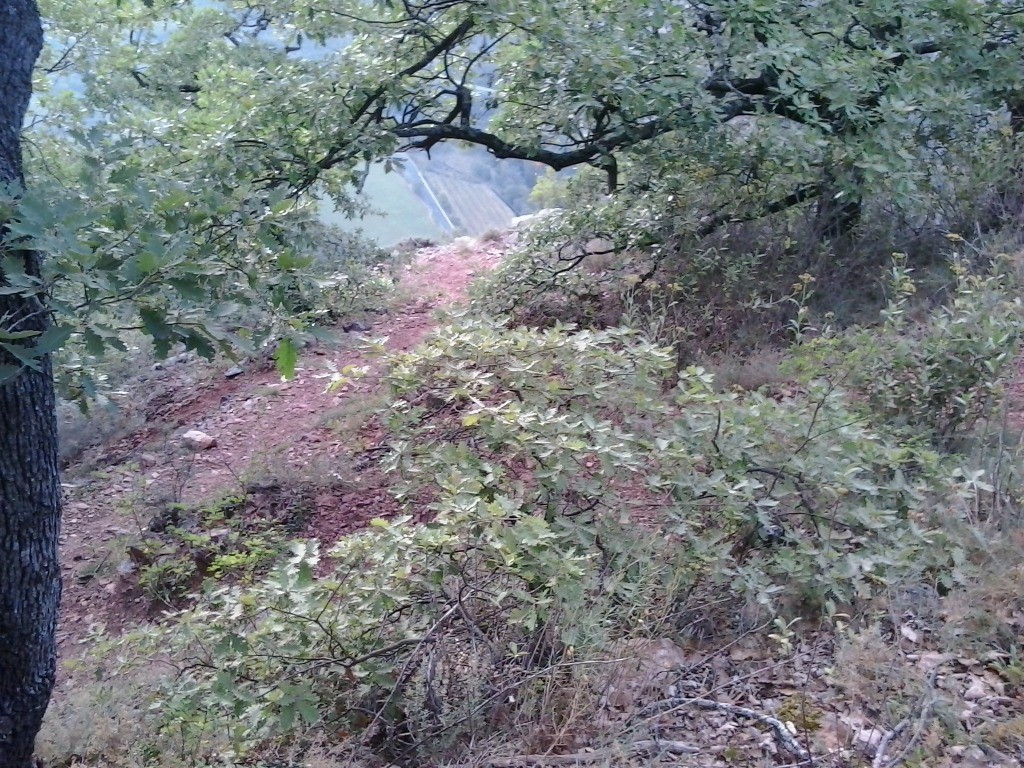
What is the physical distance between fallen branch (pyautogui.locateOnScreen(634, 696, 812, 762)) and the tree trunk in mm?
1993

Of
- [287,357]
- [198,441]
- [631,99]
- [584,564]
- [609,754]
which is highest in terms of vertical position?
[631,99]

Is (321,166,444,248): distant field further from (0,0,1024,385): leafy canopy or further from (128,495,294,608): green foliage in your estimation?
(128,495,294,608): green foliage

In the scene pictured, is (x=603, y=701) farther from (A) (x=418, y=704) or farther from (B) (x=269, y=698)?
(B) (x=269, y=698)

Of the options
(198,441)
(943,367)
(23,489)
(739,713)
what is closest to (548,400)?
(739,713)

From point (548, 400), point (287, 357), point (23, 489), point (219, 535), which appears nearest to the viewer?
point (287, 357)

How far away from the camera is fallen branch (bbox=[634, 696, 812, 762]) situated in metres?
2.81

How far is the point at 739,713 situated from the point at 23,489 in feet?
8.16

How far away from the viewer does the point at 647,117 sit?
6.38m

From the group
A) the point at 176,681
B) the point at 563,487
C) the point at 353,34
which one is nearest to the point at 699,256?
the point at 353,34

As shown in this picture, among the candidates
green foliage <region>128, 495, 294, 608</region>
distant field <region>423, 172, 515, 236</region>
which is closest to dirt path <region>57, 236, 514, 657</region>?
green foliage <region>128, 495, 294, 608</region>

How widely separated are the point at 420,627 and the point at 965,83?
5931 mm

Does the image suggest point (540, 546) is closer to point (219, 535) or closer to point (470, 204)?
point (219, 535)

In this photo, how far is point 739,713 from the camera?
3.09 m

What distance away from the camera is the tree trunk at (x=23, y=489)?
2.52m
